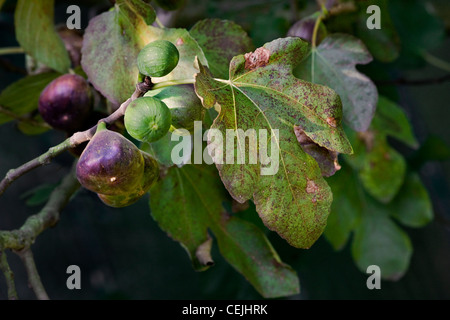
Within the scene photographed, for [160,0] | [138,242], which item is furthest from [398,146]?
[160,0]

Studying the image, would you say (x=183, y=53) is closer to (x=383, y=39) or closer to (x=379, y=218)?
(x=383, y=39)

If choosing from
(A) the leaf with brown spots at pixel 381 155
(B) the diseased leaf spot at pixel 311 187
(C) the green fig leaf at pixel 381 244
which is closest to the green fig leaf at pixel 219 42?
(B) the diseased leaf spot at pixel 311 187

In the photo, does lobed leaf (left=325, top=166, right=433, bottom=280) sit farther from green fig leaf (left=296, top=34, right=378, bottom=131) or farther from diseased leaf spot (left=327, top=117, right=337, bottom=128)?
diseased leaf spot (left=327, top=117, right=337, bottom=128)

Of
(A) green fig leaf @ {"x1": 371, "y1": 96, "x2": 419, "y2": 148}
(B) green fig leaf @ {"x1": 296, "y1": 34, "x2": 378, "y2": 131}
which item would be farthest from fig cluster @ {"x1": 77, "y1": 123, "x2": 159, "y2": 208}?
(A) green fig leaf @ {"x1": 371, "y1": 96, "x2": 419, "y2": 148}

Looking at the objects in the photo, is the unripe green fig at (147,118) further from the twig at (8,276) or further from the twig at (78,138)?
the twig at (8,276)

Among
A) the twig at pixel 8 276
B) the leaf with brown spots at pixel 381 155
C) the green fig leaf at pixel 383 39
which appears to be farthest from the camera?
the leaf with brown spots at pixel 381 155

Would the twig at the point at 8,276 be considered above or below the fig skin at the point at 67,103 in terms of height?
below
